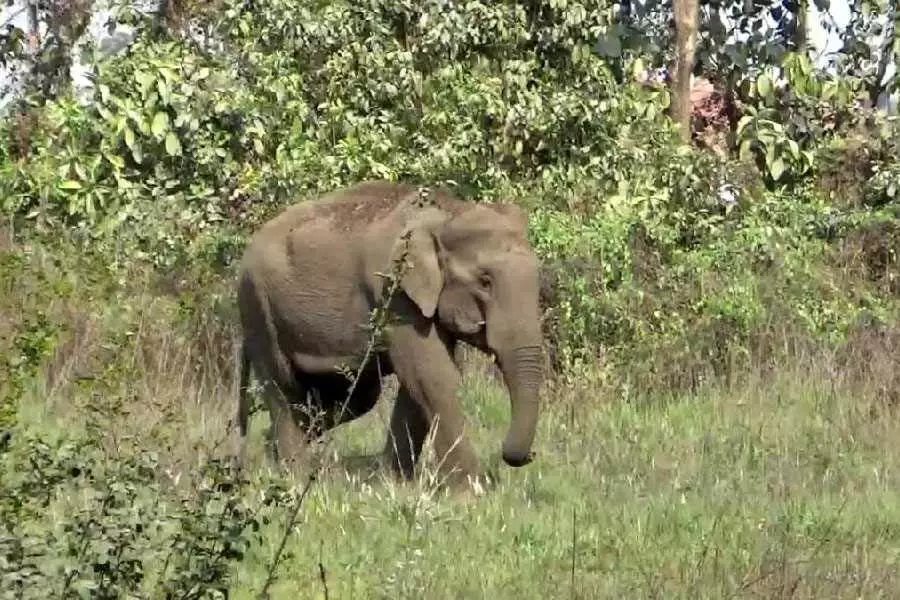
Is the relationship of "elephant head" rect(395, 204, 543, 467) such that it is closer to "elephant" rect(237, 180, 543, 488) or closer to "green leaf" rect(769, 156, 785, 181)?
"elephant" rect(237, 180, 543, 488)

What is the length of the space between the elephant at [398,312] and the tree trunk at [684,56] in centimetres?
657

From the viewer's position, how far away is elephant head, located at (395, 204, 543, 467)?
8.94 metres

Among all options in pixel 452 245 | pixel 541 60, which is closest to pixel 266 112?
pixel 541 60

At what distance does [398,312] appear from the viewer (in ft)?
30.6

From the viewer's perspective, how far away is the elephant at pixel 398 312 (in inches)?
355

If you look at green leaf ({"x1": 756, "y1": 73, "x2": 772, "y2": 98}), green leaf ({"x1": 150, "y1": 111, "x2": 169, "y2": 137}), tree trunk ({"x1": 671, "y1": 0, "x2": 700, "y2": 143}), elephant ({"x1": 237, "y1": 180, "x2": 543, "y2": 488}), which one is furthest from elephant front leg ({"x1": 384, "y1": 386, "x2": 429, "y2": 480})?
green leaf ({"x1": 756, "y1": 73, "x2": 772, "y2": 98})

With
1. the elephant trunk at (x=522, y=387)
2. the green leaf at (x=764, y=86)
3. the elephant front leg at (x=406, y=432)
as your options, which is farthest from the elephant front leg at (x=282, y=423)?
the green leaf at (x=764, y=86)

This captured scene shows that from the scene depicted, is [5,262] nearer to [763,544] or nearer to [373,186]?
[373,186]

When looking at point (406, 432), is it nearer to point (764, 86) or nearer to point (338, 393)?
point (338, 393)

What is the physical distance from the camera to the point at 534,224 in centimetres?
1312

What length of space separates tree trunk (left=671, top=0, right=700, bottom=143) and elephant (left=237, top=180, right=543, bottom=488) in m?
6.57

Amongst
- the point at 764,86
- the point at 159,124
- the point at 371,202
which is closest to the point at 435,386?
the point at 371,202

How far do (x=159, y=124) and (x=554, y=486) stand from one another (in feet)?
21.3

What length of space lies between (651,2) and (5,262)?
10042 millimetres
